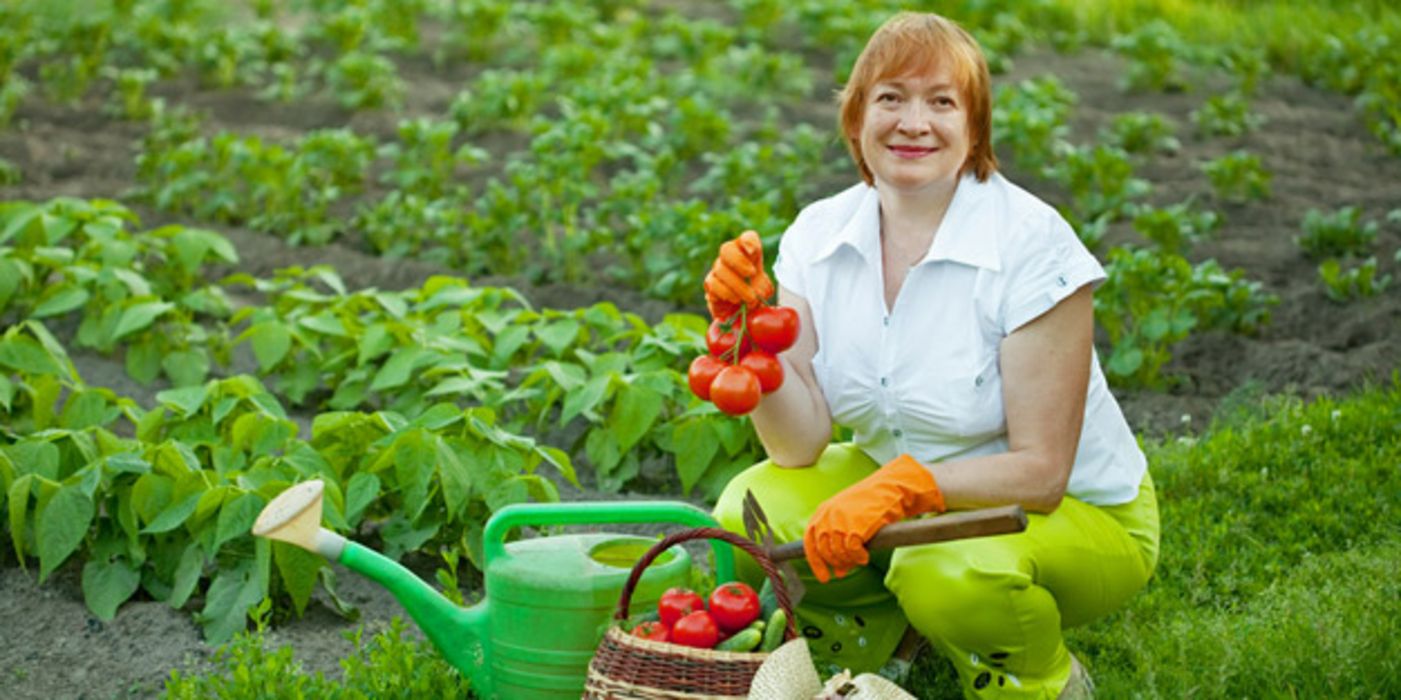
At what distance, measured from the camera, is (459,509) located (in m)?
3.10

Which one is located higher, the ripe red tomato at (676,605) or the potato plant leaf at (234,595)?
the ripe red tomato at (676,605)

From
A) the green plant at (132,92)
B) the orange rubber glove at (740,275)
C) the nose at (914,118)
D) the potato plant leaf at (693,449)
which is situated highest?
the nose at (914,118)

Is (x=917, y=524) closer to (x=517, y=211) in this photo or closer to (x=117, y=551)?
(x=117, y=551)

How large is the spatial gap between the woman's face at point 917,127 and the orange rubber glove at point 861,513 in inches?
18.9

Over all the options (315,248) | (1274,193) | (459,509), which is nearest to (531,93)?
(315,248)

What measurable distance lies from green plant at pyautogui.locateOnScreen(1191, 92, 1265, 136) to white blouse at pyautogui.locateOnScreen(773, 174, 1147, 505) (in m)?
3.92

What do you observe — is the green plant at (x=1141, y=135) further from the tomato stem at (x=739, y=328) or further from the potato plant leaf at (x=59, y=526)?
the potato plant leaf at (x=59, y=526)

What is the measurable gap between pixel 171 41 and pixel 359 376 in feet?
14.6

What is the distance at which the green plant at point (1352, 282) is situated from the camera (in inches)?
181

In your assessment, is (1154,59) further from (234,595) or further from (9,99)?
(234,595)

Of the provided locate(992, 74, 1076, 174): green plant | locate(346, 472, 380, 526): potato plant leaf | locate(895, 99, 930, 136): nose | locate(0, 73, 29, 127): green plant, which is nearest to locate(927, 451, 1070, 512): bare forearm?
locate(895, 99, 930, 136): nose

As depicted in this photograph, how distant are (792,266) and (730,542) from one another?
2.12 feet

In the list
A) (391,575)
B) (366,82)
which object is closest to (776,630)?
(391,575)

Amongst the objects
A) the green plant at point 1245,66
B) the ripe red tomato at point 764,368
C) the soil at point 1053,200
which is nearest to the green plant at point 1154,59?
the soil at point 1053,200
